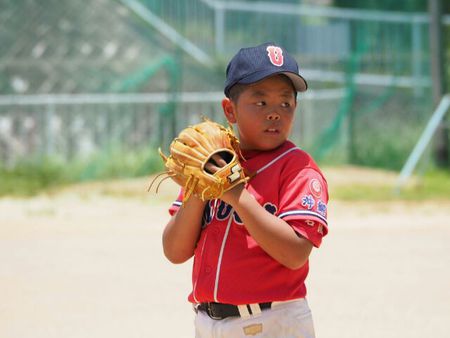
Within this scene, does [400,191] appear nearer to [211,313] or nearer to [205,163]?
[211,313]

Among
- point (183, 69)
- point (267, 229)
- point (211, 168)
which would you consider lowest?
point (183, 69)

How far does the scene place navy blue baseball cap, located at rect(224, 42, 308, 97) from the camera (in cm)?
342

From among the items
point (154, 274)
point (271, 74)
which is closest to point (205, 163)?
point (271, 74)

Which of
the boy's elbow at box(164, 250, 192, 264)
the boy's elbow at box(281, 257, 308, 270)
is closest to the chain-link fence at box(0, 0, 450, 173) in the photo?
the boy's elbow at box(164, 250, 192, 264)

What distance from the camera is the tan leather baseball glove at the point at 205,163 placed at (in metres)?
3.25

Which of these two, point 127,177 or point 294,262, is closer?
point 294,262

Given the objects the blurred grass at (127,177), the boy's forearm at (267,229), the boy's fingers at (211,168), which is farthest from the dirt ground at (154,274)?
the boy's fingers at (211,168)

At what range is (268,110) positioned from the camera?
136 inches

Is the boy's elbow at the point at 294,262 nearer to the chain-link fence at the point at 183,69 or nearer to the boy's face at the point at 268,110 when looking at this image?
the boy's face at the point at 268,110

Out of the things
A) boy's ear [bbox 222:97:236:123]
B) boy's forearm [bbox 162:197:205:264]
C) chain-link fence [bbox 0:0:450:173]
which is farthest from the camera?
chain-link fence [bbox 0:0:450:173]

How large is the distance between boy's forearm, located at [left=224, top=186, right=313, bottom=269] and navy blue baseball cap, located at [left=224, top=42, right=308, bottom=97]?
41cm

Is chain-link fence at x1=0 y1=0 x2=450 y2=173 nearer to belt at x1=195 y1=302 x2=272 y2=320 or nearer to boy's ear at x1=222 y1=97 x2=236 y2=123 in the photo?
boy's ear at x1=222 y1=97 x2=236 y2=123

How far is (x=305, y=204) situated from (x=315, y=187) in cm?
9

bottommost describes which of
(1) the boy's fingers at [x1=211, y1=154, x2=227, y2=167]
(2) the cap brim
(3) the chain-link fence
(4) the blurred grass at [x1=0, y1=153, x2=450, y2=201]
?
(4) the blurred grass at [x1=0, y1=153, x2=450, y2=201]
